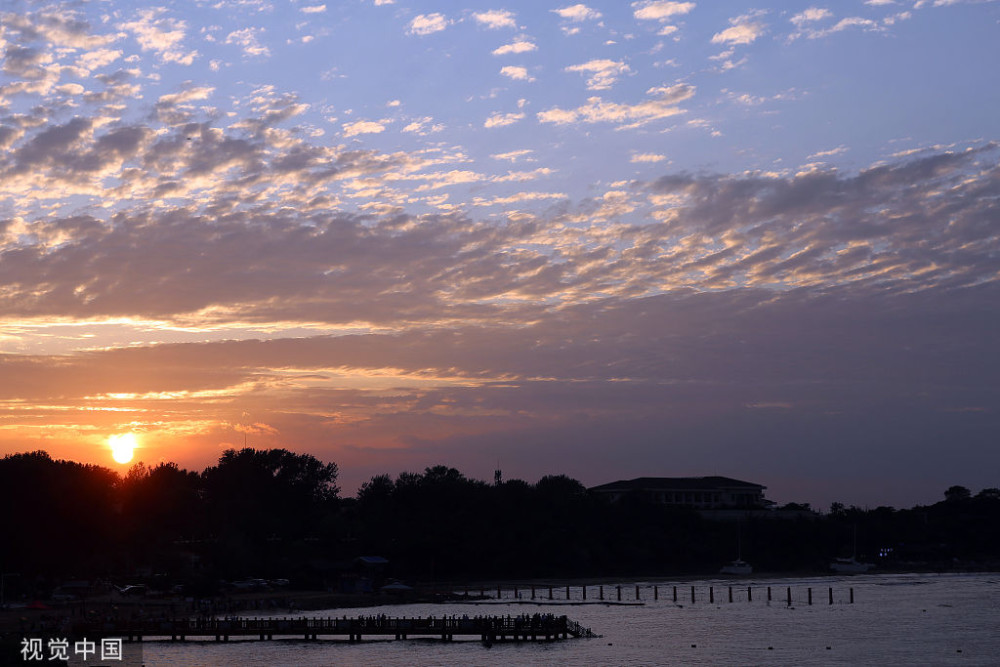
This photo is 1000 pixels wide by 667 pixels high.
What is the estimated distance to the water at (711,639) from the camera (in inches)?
2985

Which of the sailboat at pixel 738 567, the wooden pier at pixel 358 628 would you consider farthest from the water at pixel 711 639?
the sailboat at pixel 738 567

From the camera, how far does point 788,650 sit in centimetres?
8112

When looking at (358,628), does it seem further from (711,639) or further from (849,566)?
(849,566)

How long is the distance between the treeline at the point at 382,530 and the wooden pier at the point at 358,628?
23134 mm

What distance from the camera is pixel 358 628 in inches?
3265

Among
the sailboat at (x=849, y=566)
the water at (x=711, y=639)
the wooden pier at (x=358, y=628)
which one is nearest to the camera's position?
the water at (x=711, y=639)

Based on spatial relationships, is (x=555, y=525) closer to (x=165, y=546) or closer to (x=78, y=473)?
(x=165, y=546)

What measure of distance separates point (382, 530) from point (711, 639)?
6532 cm

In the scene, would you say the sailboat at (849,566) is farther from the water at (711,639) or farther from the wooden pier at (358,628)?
the wooden pier at (358,628)

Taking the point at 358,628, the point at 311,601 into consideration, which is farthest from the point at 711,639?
the point at 311,601

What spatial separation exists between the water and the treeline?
2123 centimetres

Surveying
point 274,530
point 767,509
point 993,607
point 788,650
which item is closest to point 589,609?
point 788,650

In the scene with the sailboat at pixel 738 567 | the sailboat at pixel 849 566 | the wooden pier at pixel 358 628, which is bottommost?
the sailboat at pixel 849 566

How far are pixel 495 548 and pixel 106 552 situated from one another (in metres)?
53.3
